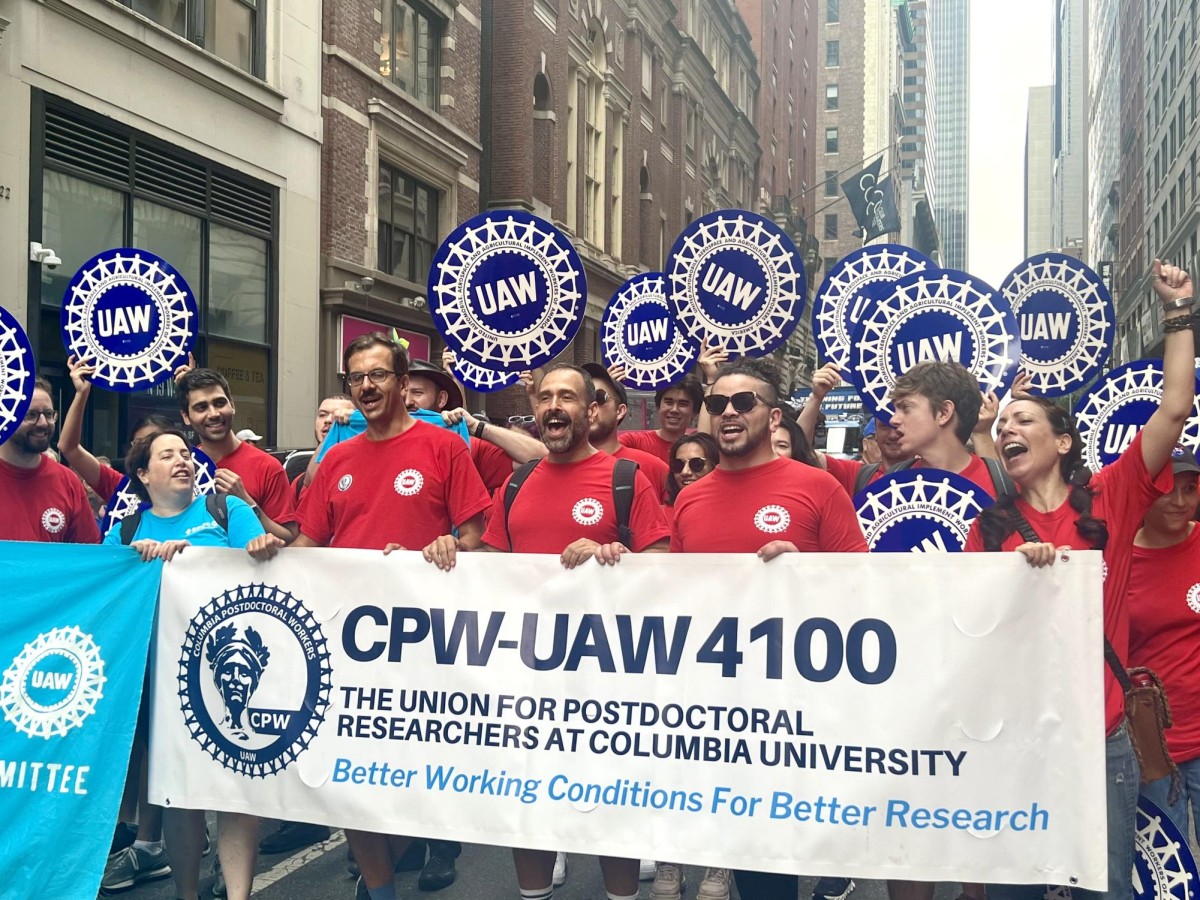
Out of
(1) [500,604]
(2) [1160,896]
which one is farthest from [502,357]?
(2) [1160,896]

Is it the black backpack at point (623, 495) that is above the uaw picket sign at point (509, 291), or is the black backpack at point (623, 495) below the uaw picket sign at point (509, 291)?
below

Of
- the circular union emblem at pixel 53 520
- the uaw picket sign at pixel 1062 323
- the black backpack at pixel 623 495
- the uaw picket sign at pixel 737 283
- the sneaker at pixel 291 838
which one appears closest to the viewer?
the black backpack at pixel 623 495

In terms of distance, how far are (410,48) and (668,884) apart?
19.2 metres

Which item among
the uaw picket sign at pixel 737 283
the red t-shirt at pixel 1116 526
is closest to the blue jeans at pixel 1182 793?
the red t-shirt at pixel 1116 526

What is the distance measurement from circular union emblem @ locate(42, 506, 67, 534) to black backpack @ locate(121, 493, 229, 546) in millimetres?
866

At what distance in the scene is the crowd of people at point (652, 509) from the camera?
3.69 metres

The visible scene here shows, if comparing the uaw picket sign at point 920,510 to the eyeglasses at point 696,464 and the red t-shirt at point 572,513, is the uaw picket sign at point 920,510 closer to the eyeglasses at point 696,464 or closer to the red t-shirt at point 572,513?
the red t-shirt at point 572,513

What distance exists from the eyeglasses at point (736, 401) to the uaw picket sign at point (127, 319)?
10.9 ft

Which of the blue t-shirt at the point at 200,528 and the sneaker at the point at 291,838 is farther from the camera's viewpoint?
the sneaker at the point at 291,838

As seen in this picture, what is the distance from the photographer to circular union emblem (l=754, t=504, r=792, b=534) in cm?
398

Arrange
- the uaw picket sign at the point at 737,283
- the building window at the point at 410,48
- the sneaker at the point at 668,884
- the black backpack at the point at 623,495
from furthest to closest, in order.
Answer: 1. the building window at the point at 410,48
2. the uaw picket sign at the point at 737,283
3. the sneaker at the point at 668,884
4. the black backpack at the point at 623,495

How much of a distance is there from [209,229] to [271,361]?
7.08ft

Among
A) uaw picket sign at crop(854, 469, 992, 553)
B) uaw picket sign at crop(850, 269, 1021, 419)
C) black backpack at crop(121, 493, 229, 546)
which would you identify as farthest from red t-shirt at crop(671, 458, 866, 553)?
black backpack at crop(121, 493, 229, 546)

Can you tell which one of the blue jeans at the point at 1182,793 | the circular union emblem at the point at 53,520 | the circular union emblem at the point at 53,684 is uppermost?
the circular union emblem at the point at 53,520
